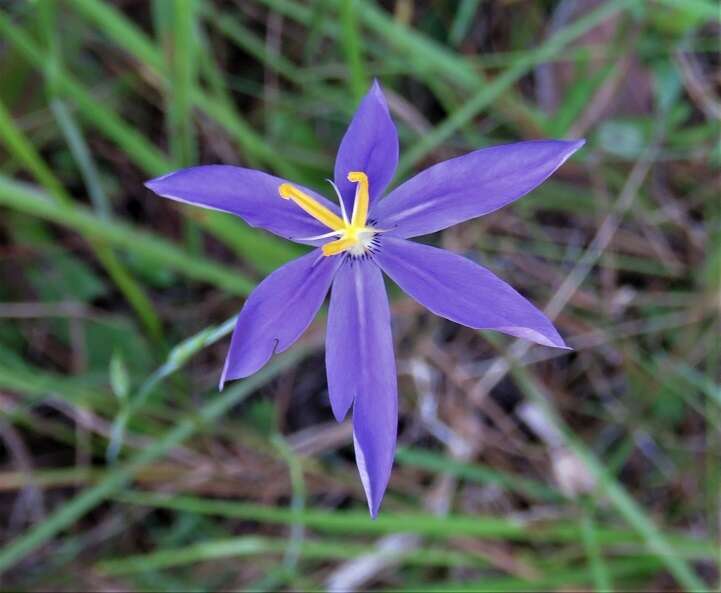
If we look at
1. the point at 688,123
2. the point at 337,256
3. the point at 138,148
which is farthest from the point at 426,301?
the point at 688,123

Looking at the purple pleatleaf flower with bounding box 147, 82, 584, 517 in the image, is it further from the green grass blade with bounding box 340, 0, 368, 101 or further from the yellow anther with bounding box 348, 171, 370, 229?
the green grass blade with bounding box 340, 0, 368, 101

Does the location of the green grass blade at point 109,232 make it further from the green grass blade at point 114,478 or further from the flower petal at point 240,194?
the flower petal at point 240,194

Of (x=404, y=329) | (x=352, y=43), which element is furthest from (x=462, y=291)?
(x=404, y=329)

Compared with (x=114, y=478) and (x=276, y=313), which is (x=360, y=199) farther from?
(x=114, y=478)

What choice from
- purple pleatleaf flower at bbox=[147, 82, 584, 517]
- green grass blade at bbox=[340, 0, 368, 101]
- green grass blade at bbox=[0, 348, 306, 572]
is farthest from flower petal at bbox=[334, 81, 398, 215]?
green grass blade at bbox=[0, 348, 306, 572]

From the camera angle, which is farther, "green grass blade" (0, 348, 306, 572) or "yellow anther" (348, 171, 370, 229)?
"green grass blade" (0, 348, 306, 572)

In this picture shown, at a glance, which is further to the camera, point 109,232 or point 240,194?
point 109,232
